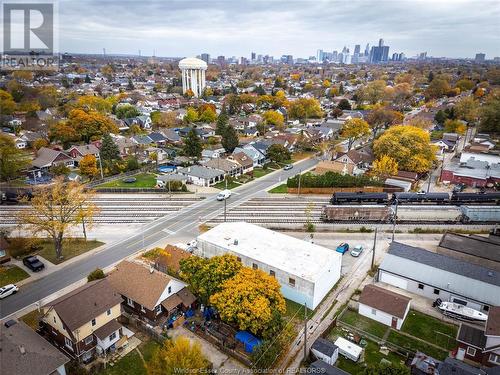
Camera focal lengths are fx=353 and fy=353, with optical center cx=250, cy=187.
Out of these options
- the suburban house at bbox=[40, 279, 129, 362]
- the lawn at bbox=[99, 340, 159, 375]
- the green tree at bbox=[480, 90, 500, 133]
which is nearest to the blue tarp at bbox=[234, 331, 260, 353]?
the lawn at bbox=[99, 340, 159, 375]

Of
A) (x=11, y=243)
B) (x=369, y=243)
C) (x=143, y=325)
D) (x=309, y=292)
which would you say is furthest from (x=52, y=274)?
(x=369, y=243)

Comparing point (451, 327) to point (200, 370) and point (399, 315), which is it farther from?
point (200, 370)

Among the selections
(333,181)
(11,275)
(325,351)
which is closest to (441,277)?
(325,351)

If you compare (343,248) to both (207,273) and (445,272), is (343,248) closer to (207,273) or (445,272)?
(445,272)

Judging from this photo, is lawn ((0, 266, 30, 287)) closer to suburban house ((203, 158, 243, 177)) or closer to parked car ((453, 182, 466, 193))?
suburban house ((203, 158, 243, 177))

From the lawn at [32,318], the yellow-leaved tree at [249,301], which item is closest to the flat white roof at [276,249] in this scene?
the yellow-leaved tree at [249,301]
